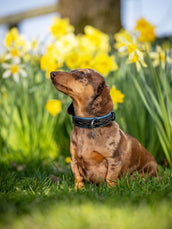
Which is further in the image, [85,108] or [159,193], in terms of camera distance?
[85,108]

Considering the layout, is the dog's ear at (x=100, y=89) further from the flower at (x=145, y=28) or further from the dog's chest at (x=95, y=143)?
the flower at (x=145, y=28)

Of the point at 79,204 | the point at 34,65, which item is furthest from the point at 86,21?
the point at 79,204

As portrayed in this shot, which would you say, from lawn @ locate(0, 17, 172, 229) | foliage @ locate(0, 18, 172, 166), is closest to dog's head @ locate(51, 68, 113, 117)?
lawn @ locate(0, 17, 172, 229)

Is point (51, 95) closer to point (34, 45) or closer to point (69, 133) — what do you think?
point (69, 133)

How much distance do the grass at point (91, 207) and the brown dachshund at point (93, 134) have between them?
10 centimetres

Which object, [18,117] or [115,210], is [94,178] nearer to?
[115,210]

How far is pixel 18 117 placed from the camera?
8.87ft

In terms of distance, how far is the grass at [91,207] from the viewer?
103cm

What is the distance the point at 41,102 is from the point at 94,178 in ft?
4.13

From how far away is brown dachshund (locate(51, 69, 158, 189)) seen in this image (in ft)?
4.94

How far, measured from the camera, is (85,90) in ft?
4.98

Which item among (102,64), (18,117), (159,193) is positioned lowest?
(159,193)

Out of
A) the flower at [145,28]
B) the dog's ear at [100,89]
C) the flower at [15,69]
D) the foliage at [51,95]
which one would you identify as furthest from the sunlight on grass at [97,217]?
the flower at [145,28]

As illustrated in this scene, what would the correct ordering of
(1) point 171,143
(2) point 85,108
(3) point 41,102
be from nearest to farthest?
(2) point 85,108 < (1) point 171,143 < (3) point 41,102
